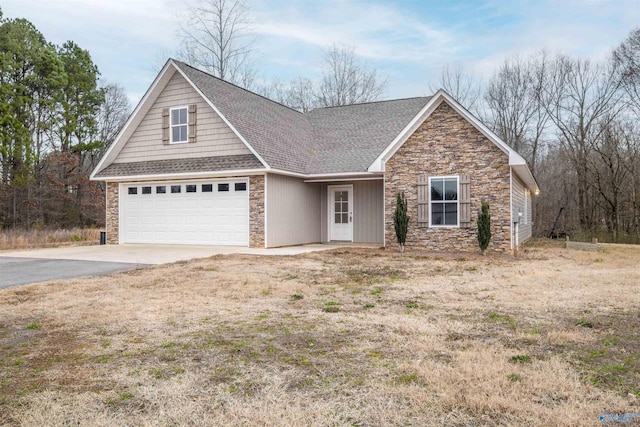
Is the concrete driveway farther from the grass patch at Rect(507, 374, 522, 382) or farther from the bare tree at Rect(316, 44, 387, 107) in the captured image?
the bare tree at Rect(316, 44, 387, 107)

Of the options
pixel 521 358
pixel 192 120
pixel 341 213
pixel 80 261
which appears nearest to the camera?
pixel 521 358

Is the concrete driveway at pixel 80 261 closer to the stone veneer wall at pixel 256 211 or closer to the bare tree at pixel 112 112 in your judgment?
the stone veneer wall at pixel 256 211

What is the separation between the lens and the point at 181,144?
53.9 ft

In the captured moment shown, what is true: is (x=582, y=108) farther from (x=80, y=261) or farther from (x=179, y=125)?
(x=80, y=261)

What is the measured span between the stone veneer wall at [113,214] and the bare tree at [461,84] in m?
20.5

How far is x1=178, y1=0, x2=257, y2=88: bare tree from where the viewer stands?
90.4 feet

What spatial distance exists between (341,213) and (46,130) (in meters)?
19.8

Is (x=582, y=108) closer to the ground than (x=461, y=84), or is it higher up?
closer to the ground

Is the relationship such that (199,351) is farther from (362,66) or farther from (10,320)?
(362,66)

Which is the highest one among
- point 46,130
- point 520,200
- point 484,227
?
point 46,130

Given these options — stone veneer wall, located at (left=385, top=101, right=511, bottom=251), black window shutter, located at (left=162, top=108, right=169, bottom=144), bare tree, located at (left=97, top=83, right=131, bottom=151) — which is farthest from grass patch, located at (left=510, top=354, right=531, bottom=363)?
bare tree, located at (left=97, top=83, right=131, bottom=151)

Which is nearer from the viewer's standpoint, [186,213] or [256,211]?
[256,211]

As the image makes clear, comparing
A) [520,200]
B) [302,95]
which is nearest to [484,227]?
[520,200]

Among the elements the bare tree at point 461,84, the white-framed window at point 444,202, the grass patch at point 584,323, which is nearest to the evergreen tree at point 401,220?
the white-framed window at point 444,202
